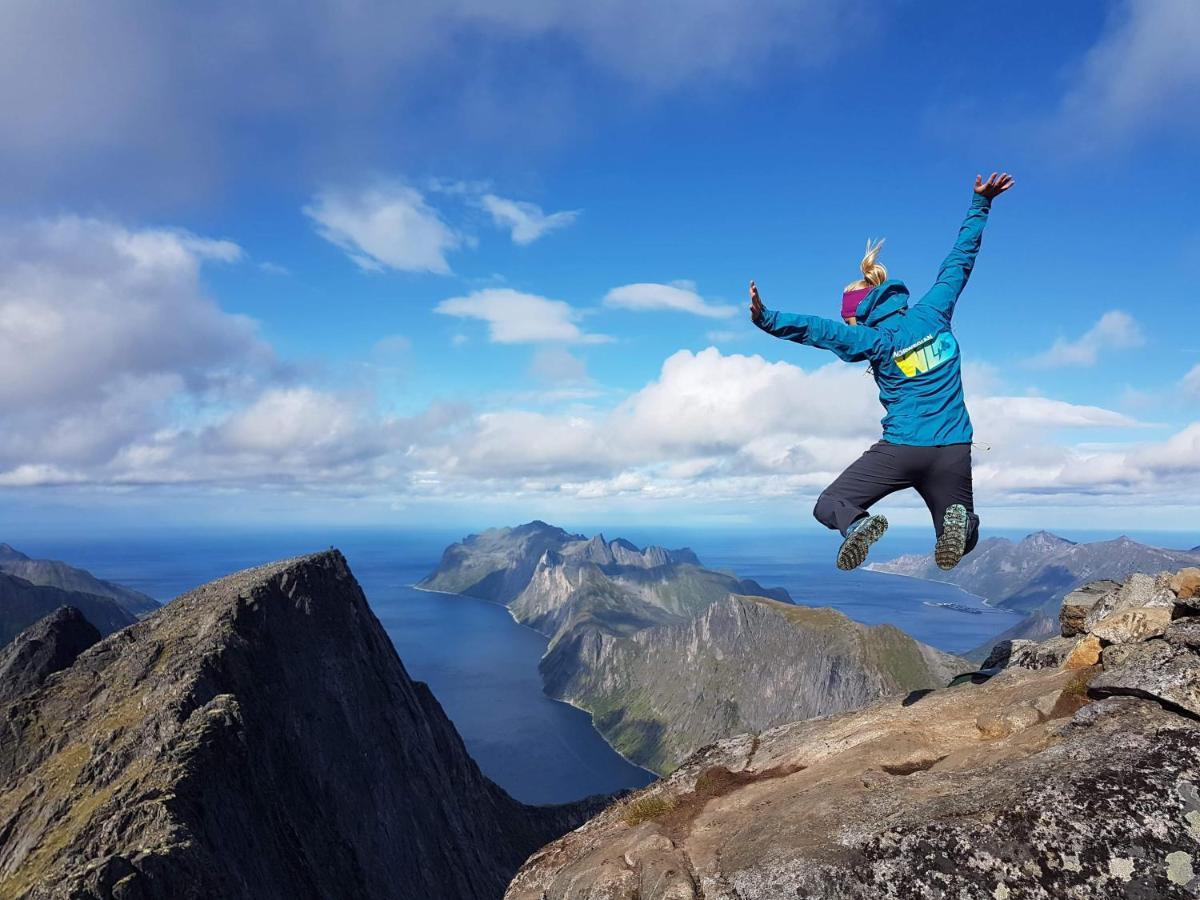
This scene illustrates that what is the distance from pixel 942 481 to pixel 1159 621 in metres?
6.11

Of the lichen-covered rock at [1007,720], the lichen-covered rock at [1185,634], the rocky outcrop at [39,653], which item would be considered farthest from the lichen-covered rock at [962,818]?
the rocky outcrop at [39,653]

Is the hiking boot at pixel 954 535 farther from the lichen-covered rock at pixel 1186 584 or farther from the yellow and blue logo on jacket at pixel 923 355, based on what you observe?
the lichen-covered rock at pixel 1186 584

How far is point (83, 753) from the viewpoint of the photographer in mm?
72000

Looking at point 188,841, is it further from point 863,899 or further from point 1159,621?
point 1159,621

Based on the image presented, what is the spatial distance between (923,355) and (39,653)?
161 m

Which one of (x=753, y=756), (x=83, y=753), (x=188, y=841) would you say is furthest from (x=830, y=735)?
(x=83, y=753)

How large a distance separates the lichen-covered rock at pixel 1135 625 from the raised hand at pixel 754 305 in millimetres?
10367

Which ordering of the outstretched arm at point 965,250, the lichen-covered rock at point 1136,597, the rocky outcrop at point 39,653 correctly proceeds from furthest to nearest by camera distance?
the rocky outcrop at point 39,653 < the lichen-covered rock at point 1136,597 < the outstretched arm at point 965,250

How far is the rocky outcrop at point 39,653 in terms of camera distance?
118812 mm

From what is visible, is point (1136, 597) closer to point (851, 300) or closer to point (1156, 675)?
point (1156, 675)

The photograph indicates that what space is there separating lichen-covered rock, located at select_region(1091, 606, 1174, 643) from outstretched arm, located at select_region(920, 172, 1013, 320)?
7884mm

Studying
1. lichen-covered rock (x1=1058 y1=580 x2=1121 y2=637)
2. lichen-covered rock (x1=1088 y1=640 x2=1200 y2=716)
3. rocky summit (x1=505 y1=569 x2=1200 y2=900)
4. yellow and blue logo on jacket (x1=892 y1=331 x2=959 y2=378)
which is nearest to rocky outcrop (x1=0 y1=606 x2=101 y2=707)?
rocky summit (x1=505 y1=569 x2=1200 y2=900)

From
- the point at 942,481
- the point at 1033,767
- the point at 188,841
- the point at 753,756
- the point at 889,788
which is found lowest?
the point at 188,841

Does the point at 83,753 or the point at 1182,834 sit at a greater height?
the point at 1182,834
